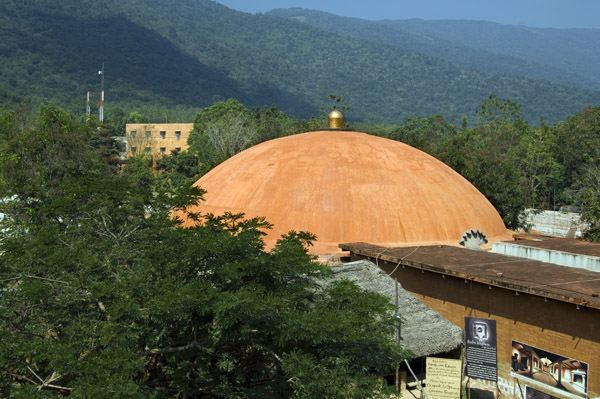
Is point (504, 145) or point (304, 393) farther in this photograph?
point (504, 145)

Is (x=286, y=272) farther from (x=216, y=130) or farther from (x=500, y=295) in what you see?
(x=216, y=130)

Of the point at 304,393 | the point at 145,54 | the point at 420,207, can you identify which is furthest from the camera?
the point at 145,54

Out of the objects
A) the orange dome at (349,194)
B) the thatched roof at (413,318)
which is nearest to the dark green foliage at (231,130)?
the orange dome at (349,194)

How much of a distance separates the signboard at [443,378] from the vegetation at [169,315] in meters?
2.19

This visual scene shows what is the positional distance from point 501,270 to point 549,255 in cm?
333

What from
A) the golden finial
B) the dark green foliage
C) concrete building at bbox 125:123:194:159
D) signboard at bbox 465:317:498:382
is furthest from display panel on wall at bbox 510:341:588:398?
concrete building at bbox 125:123:194:159

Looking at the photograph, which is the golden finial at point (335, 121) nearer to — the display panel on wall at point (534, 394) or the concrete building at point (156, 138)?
the display panel on wall at point (534, 394)

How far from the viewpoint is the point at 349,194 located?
22.6m

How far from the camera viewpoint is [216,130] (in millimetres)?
61562

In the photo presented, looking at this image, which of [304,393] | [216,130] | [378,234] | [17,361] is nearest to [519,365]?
[378,234]

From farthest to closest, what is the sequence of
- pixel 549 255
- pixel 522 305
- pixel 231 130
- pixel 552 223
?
pixel 231 130 < pixel 552 223 < pixel 549 255 < pixel 522 305

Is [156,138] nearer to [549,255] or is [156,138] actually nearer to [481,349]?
[549,255]

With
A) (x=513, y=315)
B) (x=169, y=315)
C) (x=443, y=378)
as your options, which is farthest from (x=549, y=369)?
(x=169, y=315)

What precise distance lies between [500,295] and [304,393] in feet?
27.4
